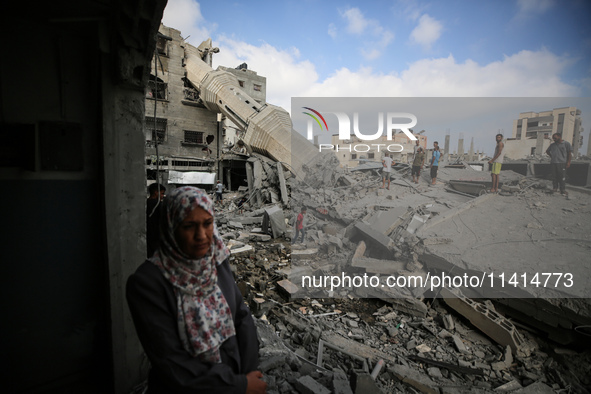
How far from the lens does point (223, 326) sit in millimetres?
1384

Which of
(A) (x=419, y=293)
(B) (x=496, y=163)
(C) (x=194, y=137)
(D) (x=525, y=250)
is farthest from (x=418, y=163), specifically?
(C) (x=194, y=137)

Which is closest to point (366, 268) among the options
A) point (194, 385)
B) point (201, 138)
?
point (194, 385)

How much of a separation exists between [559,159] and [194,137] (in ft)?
63.8

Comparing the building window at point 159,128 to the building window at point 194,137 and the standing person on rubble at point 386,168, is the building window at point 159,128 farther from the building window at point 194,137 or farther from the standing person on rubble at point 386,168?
the standing person on rubble at point 386,168

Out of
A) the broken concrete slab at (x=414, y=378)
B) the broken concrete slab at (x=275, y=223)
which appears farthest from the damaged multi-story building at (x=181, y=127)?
the broken concrete slab at (x=414, y=378)

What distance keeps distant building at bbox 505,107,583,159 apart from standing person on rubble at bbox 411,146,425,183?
2275 mm

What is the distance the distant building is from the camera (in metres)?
6.30

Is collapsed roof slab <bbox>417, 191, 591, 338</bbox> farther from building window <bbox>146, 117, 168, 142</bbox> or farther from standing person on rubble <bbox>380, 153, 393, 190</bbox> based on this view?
building window <bbox>146, 117, 168, 142</bbox>

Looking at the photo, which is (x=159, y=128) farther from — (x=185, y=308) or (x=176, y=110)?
(x=185, y=308)

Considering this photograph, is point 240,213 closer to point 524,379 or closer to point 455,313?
point 455,313

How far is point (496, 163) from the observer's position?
7367mm

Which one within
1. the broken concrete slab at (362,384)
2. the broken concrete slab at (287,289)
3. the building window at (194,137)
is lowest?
the broken concrete slab at (287,289)

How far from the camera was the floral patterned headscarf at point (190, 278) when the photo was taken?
1.24m

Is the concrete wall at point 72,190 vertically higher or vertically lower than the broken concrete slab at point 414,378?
higher
